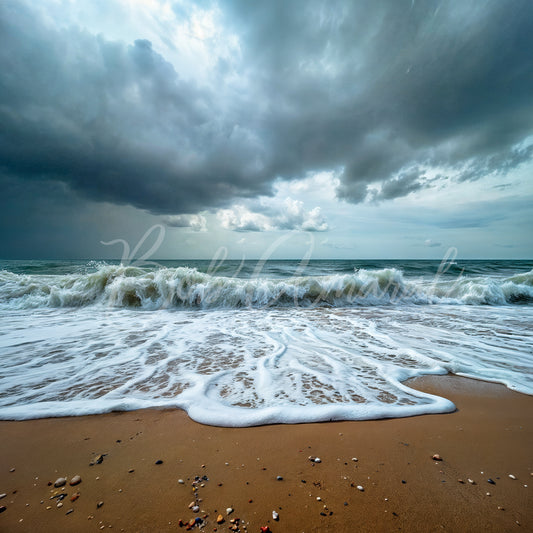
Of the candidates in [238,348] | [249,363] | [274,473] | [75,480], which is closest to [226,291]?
[238,348]

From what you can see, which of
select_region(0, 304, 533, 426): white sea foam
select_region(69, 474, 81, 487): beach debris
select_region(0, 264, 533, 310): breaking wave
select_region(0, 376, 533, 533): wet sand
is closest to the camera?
select_region(0, 376, 533, 533): wet sand

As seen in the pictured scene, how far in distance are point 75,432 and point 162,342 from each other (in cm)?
303

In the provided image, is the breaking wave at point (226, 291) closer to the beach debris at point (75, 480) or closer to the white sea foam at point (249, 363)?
the white sea foam at point (249, 363)

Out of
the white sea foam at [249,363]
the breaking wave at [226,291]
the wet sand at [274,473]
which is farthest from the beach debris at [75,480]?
the breaking wave at [226,291]

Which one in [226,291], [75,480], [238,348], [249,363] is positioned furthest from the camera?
[226,291]

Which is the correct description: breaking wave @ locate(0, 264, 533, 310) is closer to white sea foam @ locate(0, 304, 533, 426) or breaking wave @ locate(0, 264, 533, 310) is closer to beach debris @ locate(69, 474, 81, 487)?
white sea foam @ locate(0, 304, 533, 426)

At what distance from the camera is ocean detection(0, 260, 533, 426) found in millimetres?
2984

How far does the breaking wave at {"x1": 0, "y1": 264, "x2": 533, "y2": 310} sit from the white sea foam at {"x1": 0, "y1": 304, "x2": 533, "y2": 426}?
2378 millimetres

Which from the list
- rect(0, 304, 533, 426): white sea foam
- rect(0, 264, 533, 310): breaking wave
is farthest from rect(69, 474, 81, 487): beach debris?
rect(0, 264, 533, 310): breaking wave

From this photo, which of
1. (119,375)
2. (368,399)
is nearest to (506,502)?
(368,399)

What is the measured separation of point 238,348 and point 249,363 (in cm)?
87

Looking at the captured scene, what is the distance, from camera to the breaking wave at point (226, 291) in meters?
10.3

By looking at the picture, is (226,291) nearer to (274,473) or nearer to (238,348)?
(238,348)

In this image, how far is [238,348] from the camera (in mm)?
5047
